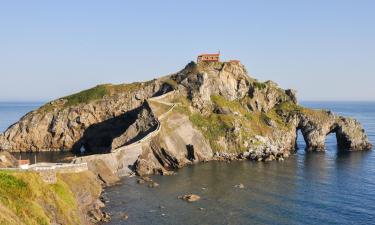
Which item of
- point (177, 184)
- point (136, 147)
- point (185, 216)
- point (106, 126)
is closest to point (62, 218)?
point (185, 216)

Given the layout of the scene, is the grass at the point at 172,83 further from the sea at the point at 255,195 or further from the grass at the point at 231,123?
the sea at the point at 255,195

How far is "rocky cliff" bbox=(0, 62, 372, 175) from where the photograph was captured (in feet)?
502

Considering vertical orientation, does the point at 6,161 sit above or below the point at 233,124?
below

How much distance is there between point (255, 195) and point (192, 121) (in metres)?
57.8

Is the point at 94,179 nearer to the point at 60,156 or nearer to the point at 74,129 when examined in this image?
the point at 60,156

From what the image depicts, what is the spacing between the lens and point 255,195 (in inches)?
4087

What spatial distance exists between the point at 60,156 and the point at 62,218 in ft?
305

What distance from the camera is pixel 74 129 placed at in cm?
17262

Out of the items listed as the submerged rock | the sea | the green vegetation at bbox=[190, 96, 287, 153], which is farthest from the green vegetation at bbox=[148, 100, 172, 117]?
the submerged rock

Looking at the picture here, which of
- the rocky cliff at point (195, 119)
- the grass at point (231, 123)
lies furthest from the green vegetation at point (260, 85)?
the grass at point (231, 123)

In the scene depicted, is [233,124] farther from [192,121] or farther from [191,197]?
[191,197]

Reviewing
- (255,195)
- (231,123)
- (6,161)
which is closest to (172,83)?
(231,123)

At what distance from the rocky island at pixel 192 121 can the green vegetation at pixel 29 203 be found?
71.9 metres

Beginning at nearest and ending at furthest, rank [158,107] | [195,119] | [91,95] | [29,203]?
[29,203], [158,107], [195,119], [91,95]
